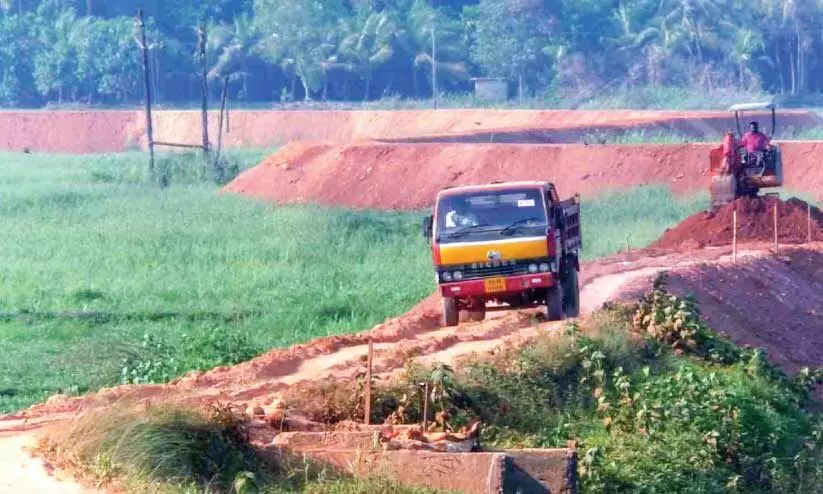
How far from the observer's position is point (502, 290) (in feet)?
59.6

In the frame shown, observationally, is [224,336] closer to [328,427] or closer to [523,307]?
[523,307]

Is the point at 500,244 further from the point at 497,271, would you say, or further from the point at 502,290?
the point at 502,290

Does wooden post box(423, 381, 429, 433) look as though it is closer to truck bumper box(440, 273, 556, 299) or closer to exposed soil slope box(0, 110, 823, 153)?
truck bumper box(440, 273, 556, 299)

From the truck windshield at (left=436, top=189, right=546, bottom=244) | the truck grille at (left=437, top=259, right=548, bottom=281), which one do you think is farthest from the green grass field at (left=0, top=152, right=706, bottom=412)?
the truck windshield at (left=436, top=189, right=546, bottom=244)

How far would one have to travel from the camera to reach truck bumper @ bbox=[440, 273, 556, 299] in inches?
712

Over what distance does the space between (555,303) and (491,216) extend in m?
1.36

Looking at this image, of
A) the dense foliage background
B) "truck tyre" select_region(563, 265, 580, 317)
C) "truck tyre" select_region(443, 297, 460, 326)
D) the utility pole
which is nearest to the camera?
"truck tyre" select_region(443, 297, 460, 326)

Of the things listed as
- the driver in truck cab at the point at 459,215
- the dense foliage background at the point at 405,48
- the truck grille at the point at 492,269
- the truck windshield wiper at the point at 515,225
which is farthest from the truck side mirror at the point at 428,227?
the dense foliage background at the point at 405,48

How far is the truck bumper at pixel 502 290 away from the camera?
18.1 meters

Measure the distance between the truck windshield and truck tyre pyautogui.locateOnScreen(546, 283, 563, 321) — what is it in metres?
0.84

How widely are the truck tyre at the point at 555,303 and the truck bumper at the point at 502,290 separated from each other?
9.4 inches

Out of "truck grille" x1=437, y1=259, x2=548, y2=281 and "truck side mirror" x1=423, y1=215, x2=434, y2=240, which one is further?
"truck side mirror" x1=423, y1=215, x2=434, y2=240

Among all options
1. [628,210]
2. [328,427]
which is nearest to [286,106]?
[628,210]

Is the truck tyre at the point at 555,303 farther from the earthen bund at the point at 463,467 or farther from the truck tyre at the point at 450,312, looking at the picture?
the earthen bund at the point at 463,467
